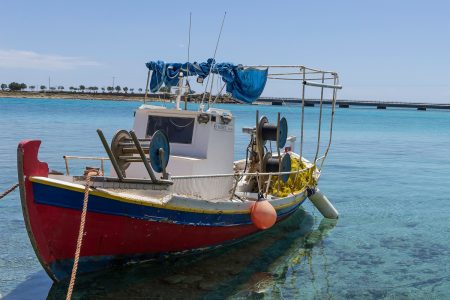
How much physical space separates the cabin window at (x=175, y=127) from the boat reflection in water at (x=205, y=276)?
2.38 meters

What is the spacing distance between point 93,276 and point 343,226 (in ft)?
25.2

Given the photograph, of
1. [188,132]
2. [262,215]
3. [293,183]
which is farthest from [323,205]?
[188,132]

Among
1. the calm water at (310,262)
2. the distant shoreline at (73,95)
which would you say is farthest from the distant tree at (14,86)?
the calm water at (310,262)

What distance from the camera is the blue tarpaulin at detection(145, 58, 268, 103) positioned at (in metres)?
11.9

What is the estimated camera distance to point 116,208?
8766 mm

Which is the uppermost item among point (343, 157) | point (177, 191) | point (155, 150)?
point (155, 150)

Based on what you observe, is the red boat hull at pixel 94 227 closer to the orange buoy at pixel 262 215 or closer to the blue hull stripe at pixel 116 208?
the blue hull stripe at pixel 116 208

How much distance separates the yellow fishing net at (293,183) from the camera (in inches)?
530

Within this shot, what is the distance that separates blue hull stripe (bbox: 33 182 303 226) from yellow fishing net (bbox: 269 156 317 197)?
10.00 feet

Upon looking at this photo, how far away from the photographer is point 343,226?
15031 mm

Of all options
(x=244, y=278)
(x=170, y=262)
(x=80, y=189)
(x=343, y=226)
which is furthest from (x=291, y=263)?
(x=80, y=189)

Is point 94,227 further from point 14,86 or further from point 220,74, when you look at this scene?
point 14,86

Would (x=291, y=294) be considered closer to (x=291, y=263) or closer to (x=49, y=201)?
(x=291, y=263)

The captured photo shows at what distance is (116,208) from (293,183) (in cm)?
634
